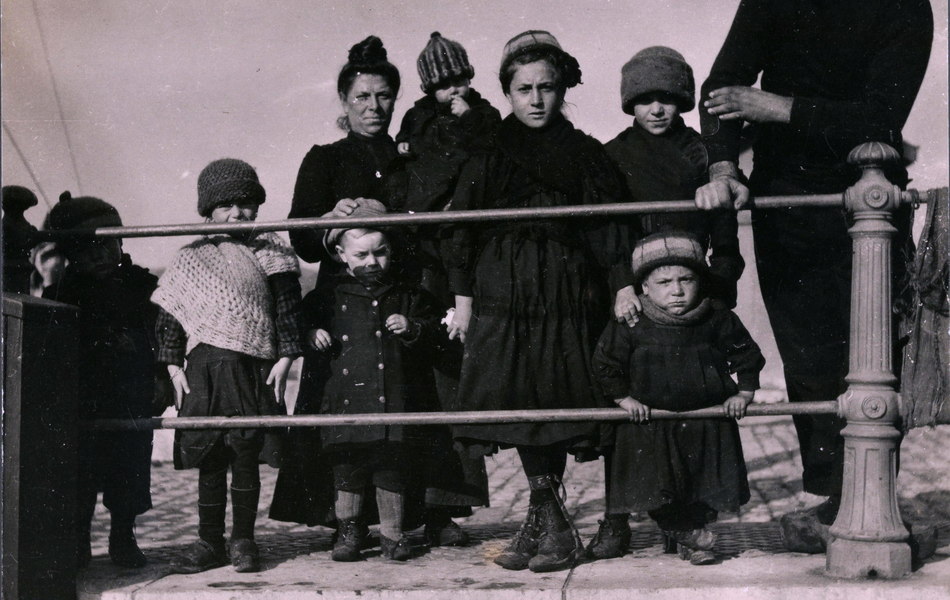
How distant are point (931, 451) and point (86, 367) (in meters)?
7.00

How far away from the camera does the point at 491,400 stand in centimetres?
358

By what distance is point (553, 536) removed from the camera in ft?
11.6

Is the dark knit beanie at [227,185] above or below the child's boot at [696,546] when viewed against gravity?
above

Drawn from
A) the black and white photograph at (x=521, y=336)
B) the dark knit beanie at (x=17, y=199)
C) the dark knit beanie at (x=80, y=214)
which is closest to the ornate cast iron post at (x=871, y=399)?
the black and white photograph at (x=521, y=336)

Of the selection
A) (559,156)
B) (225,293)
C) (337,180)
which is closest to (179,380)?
(225,293)

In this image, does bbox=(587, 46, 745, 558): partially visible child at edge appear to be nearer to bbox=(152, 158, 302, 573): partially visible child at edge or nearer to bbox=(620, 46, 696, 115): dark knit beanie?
bbox=(620, 46, 696, 115): dark knit beanie

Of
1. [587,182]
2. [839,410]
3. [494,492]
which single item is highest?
[587,182]

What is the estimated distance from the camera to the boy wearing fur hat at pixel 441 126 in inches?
147

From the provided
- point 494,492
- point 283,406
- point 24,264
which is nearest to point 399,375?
point 283,406

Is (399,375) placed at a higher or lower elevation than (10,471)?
higher

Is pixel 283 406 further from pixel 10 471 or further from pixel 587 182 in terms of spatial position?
pixel 587 182

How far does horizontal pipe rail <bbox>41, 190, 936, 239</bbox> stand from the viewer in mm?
3385

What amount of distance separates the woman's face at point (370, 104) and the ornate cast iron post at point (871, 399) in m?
1.81

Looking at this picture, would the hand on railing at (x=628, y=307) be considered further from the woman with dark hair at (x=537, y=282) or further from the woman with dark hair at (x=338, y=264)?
the woman with dark hair at (x=338, y=264)
